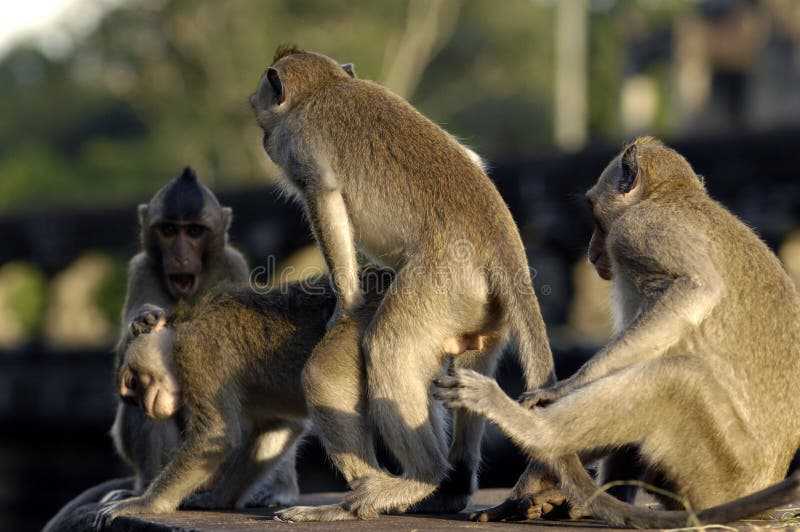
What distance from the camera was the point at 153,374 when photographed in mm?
5523

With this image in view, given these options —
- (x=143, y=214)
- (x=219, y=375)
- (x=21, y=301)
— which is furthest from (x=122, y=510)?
(x=21, y=301)

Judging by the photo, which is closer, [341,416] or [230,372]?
[341,416]

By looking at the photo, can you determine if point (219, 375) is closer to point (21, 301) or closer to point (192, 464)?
point (192, 464)

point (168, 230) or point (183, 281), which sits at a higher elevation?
point (168, 230)

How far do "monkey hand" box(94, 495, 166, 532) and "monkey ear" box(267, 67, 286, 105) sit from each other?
168cm

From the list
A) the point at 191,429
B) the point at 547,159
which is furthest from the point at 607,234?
the point at 547,159

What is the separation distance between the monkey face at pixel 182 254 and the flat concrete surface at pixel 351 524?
62.7 inches

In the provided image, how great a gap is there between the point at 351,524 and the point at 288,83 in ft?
6.24

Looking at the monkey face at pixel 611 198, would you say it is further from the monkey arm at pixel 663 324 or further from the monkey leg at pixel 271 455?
the monkey leg at pixel 271 455

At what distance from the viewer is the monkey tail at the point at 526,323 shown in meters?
4.74

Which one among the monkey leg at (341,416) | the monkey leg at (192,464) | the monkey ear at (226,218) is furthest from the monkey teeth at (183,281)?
the monkey leg at (341,416)

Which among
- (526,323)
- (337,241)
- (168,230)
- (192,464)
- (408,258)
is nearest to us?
(526,323)

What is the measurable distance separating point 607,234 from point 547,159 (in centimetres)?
842

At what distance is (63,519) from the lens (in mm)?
6098
